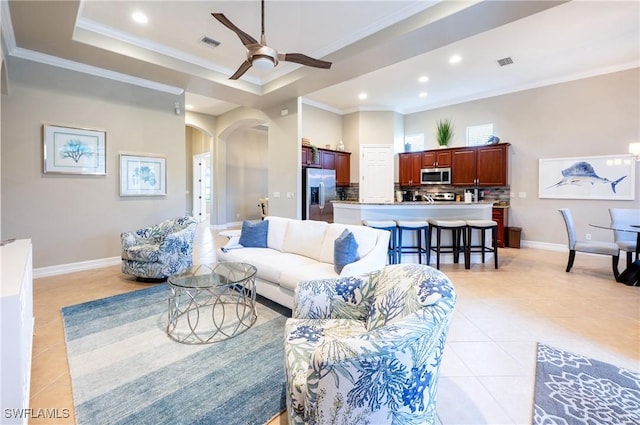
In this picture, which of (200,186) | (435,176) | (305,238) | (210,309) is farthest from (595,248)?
(200,186)

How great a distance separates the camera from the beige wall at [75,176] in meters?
3.97

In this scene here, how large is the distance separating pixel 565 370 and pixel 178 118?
6225 mm

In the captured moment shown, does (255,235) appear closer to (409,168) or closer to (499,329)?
(499,329)

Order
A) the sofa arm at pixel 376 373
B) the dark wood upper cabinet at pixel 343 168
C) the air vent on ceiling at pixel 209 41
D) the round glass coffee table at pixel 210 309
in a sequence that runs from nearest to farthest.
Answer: the sofa arm at pixel 376 373 < the round glass coffee table at pixel 210 309 < the air vent on ceiling at pixel 209 41 < the dark wood upper cabinet at pixel 343 168

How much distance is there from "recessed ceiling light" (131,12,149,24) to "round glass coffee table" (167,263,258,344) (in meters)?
3.13

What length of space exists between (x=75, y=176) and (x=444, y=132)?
294 inches

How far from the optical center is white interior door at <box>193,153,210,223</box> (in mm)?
10328

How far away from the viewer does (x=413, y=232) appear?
503cm

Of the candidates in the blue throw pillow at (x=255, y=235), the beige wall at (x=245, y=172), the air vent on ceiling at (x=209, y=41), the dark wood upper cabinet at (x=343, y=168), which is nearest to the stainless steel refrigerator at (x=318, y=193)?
the dark wood upper cabinet at (x=343, y=168)

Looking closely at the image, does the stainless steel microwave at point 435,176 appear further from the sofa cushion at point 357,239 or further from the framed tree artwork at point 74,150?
the framed tree artwork at point 74,150

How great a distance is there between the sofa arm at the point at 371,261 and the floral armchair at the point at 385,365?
3.23 ft

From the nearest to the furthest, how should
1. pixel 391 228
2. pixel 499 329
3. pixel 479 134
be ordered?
pixel 499 329 < pixel 391 228 < pixel 479 134

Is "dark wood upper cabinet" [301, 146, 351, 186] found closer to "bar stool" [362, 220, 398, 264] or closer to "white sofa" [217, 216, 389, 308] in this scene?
"bar stool" [362, 220, 398, 264]

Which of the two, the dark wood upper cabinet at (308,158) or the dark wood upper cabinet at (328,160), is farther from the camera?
the dark wood upper cabinet at (328,160)
